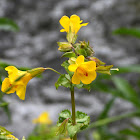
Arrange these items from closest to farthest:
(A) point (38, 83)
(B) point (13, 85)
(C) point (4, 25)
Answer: (B) point (13, 85) → (C) point (4, 25) → (A) point (38, 83)

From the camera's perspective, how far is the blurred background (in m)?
2.78

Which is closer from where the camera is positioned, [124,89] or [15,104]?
[124,89]

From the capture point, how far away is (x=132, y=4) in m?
2.84

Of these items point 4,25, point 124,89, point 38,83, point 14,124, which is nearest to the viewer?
point 4,25

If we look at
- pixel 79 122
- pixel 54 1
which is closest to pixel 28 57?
pixel 54 1

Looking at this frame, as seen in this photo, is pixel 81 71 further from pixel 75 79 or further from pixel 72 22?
pixel 72 22

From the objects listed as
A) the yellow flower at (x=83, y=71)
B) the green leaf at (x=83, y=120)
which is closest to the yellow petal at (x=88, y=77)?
the yellow flower at (x=83, y=71)

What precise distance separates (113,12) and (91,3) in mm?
261

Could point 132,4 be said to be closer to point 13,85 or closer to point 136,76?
point 136,76

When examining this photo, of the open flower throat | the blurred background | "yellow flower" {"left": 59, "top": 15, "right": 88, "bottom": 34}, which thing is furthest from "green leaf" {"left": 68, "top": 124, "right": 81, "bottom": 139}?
the blurred background

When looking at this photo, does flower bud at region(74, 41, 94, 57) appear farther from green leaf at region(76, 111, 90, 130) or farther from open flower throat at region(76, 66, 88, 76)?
green leaf at region(76, 111, 90, 130)

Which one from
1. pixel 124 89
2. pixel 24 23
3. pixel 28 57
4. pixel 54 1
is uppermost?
pixel 54 1

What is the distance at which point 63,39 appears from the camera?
2822 millimetres

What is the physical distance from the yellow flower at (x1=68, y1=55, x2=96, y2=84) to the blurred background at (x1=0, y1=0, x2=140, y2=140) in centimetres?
224
